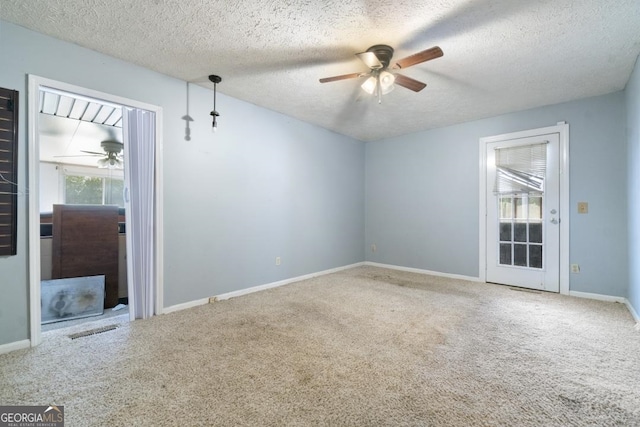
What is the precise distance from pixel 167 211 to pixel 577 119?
16.5ft

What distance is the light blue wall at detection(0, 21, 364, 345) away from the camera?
6.98 ft

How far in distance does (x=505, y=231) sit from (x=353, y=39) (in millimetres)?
3430

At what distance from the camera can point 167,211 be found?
2896 mm

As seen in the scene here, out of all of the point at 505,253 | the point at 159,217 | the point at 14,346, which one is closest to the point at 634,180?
the point at 505,253

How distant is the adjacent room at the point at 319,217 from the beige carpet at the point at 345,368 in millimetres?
19

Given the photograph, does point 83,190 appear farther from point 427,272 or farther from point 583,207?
point 583,207

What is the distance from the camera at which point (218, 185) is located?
10.9ft

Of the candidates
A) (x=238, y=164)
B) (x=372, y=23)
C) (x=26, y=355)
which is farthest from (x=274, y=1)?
(x=26, y=355)

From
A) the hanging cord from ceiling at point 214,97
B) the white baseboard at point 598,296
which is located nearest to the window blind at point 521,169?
the white baseboard at point 598,296

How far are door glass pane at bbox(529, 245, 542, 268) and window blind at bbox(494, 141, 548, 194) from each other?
2.49 feet

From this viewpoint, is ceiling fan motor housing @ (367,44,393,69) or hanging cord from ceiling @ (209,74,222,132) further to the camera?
hanging cord from ceiling @ (209,74,222,132)

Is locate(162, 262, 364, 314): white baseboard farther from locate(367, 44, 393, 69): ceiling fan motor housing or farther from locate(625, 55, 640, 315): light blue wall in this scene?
locate(625, 55, 640, 315): light blue wall

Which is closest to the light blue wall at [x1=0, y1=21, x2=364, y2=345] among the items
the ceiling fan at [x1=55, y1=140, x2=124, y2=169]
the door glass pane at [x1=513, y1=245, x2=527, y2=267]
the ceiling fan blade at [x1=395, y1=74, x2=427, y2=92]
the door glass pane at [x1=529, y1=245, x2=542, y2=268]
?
the ceiling fan blade at [x1=395, y1=74, x2=427, y2=92]

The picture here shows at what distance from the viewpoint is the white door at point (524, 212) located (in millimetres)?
3637
